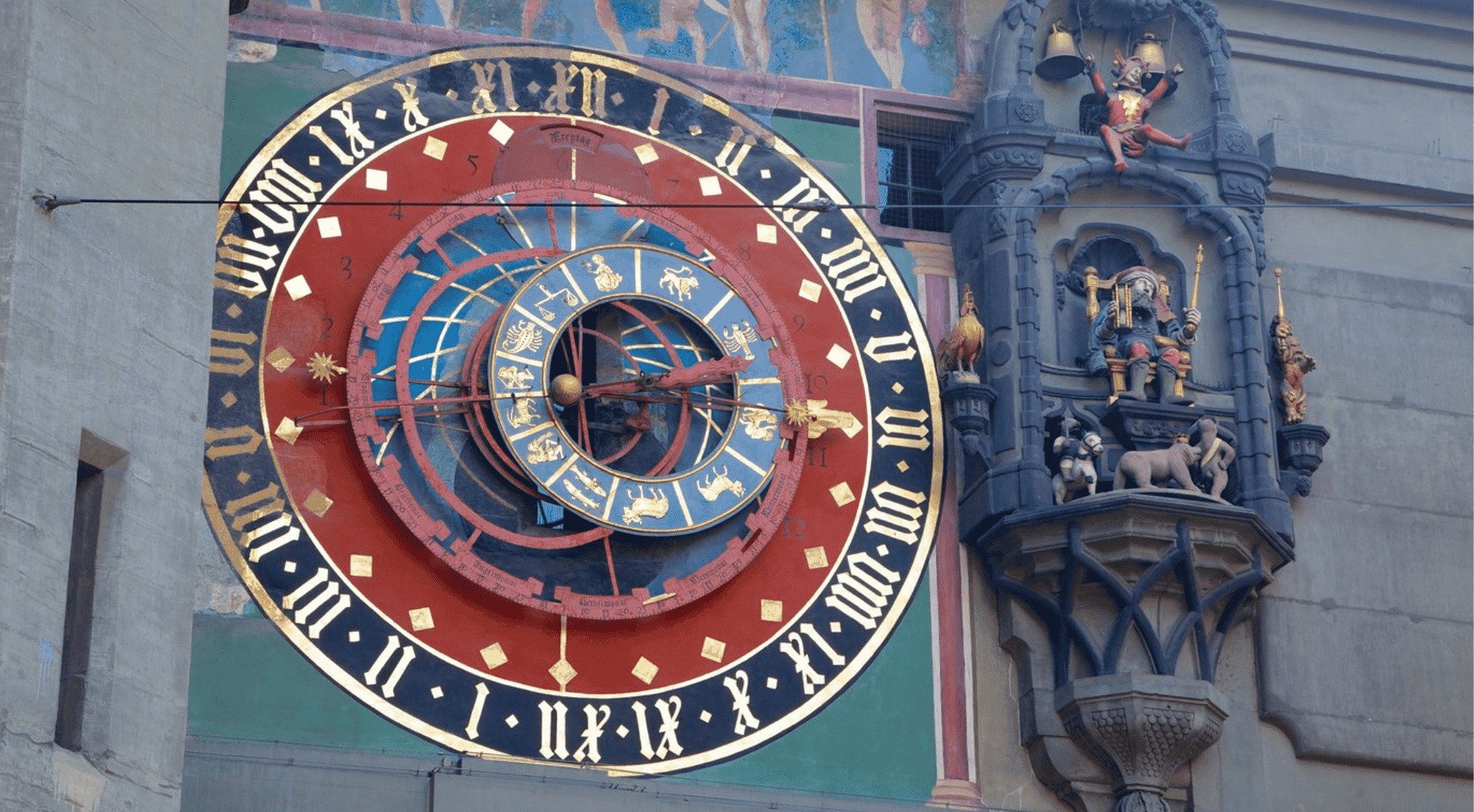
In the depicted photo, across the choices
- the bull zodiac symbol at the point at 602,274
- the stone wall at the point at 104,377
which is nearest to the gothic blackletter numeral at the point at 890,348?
the bull zodiac symbol at the point at 602,274

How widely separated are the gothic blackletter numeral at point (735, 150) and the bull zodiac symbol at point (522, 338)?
1745 millimetres

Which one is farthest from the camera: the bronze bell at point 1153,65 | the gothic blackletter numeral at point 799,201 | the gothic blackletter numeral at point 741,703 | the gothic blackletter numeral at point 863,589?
the bronze bell at point 1153,65

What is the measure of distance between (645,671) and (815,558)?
1198 millimetres

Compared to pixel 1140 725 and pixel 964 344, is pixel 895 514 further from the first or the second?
pixel 1140 725

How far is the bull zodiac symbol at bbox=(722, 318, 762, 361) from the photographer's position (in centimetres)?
1507

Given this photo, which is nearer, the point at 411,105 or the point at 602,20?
the point at 411,105

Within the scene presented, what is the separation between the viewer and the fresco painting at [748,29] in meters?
15.6

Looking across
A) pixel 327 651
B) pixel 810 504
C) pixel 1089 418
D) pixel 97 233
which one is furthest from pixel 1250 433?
pixel 97 233

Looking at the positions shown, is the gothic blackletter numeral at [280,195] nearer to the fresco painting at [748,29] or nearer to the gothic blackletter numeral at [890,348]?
the fresco painting at [748,29]

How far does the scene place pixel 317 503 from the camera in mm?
14039

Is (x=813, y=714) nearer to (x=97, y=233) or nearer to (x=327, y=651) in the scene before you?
(x=327, y=651)

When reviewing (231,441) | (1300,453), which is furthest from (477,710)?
(1300,453)

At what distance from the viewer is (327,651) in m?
13.8

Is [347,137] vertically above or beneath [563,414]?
above
